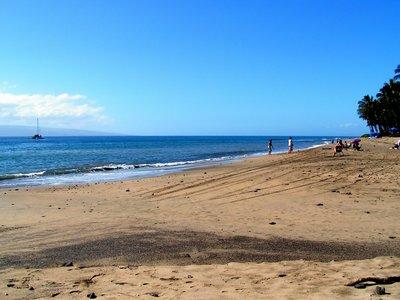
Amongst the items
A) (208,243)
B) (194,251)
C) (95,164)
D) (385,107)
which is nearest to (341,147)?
(95,164)

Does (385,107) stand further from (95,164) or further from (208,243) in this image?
(208,243)

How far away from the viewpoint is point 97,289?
6293 mm

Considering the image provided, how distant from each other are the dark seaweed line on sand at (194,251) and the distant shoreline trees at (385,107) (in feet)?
271

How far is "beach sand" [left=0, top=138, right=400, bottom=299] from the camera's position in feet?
20.6

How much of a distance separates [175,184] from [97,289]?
14513 millimetres

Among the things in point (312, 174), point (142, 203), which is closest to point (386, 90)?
point (312, 174)

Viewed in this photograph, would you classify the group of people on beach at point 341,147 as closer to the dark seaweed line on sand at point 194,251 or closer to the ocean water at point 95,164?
the ocean water at point 95,164

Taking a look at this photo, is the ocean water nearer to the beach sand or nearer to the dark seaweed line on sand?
the beach sand

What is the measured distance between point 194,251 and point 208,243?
2.05 feet

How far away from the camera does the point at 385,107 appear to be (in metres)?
90.8

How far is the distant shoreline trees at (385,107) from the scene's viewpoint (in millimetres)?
83750

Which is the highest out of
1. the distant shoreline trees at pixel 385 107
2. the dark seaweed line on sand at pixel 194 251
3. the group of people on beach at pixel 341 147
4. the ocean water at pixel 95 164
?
the distant shoreline trees at pixel 385 107

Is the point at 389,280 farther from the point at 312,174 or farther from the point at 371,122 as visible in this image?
the point at 371,122

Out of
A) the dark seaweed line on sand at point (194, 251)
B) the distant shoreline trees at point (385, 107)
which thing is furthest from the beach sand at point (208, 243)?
the distant shoreline trees at point (385, 107)
